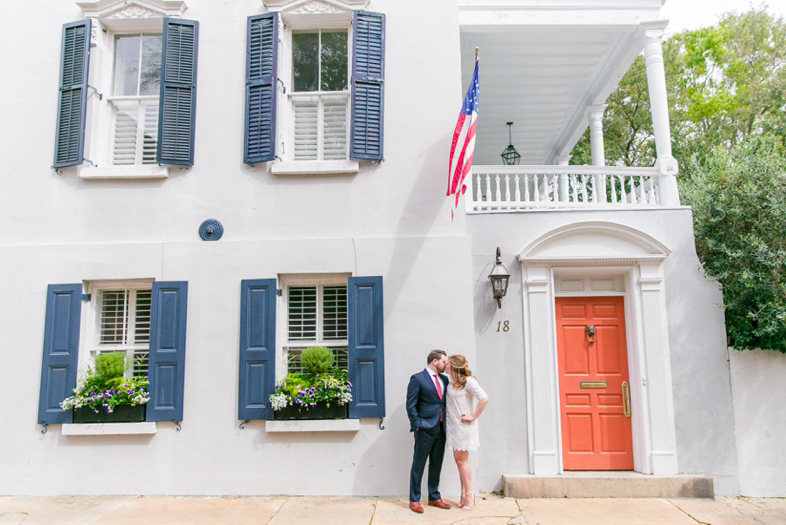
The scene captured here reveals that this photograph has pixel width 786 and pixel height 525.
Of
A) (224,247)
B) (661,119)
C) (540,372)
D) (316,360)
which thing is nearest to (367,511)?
(316,360)

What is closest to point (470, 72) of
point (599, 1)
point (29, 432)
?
point (599, 1)

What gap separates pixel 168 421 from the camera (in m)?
6.64

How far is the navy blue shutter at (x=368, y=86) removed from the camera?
6965mm

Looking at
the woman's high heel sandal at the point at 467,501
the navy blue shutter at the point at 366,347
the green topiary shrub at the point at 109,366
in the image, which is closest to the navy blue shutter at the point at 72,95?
the green topiary shrub at the point at 109,366

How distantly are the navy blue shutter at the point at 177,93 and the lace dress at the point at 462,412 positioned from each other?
431cm

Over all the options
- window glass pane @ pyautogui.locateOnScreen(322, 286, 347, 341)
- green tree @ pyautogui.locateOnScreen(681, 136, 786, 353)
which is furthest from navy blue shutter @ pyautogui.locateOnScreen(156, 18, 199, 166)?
green tree @ pyautogui.locateOnScreen(681, 136, 786, 353)

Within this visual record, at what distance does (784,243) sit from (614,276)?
6.04 feet

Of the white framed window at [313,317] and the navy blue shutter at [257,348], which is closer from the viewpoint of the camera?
the navy blue shutter at [257,348]

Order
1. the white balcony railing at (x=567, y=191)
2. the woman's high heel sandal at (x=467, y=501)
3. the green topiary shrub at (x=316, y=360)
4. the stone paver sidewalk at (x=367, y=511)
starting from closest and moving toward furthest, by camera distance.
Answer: the stone paver sidewalk at (x=367, y=511), the woman's high heel sandal at (x=467, y=501), the green topiary shrub at (x=316, y=360), the white balcony railing at (x=567, y=191)

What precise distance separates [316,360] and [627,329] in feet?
12.6

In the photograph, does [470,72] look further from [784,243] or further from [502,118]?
[784,243]

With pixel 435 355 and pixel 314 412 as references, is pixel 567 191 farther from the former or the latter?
pixel 314 412

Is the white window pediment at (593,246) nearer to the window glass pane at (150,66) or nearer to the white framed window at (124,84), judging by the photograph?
the white framed window at (124,84)

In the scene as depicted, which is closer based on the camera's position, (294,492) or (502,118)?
(294,492)
